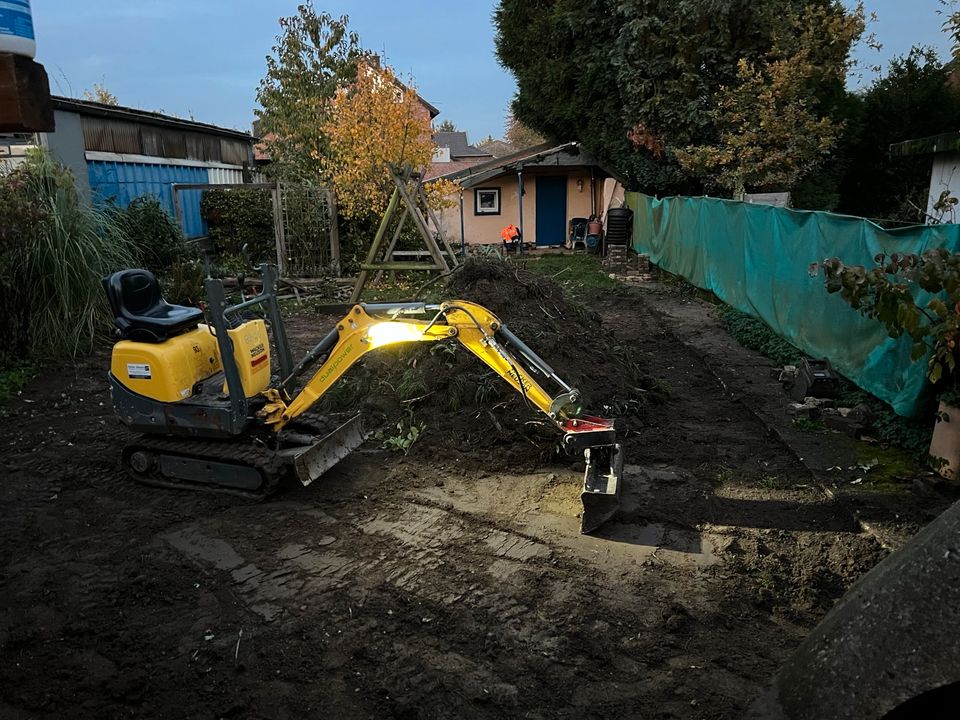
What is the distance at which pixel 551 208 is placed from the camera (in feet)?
79.1

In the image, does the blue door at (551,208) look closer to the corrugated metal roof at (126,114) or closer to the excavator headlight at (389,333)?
→ the corrugated metal roof at (126,114)

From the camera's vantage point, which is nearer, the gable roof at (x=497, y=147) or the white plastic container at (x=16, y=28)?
the white plastic container at (x=16, y=28)

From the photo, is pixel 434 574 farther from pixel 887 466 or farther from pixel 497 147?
pixel 497 147

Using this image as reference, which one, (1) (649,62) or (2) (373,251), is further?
(1) (649,62)

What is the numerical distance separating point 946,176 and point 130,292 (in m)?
12.6

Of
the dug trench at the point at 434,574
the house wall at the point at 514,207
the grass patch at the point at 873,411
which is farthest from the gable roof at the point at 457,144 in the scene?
the dug trench at the point at 434,574

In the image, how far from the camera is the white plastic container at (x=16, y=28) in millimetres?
1447

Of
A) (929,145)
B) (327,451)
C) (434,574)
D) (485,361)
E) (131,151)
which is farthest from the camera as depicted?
(131,151)

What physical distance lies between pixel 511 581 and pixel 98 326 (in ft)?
25.9

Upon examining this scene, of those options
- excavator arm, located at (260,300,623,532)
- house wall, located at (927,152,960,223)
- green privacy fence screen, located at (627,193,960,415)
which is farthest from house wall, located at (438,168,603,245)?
excavator arm, located at (260,300,623,532)

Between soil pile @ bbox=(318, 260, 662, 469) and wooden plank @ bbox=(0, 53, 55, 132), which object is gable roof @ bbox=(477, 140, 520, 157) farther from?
wooden plank @ bbox=(0, 53, 55, 132)

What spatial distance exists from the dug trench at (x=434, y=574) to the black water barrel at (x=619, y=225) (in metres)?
13.8

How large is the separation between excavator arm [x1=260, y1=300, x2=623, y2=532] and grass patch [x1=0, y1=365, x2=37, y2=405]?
4.35 m

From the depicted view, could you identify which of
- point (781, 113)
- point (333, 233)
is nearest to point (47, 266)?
point (333, 233)
